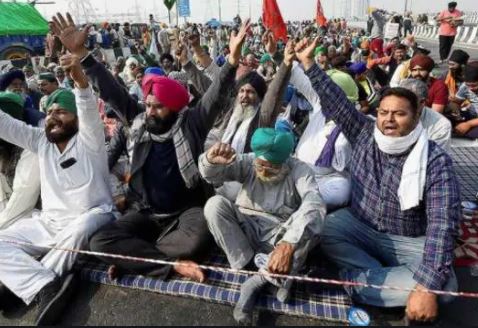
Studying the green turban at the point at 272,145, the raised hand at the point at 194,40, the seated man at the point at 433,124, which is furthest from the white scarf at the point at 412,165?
the raised hand at the point at 194,40

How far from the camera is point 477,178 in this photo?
4.44 metres

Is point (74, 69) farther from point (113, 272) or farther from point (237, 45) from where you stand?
point (113, 272)

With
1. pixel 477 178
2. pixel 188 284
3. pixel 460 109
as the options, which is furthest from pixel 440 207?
pixel 460 109

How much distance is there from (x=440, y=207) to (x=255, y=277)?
1259 mm

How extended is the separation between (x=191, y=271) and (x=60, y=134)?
1528 millimetres

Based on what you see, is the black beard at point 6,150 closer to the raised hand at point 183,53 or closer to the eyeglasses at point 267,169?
the raised hand at point 183,53

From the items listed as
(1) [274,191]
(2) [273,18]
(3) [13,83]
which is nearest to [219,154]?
(1) [274,191]

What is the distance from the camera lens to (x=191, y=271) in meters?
2.75

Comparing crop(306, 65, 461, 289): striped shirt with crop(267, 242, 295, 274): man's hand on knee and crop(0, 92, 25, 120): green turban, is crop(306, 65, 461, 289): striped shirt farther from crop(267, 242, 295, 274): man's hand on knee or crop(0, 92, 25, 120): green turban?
crop(0, 92, 25, 120): green turban

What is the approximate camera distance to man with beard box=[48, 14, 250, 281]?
2902mm

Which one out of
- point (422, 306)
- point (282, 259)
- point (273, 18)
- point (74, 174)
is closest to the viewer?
→ point (422, 306)

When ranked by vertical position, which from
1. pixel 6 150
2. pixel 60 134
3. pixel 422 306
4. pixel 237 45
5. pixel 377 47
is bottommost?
pixel 422 306

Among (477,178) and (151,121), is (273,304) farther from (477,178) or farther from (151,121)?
(477,178)

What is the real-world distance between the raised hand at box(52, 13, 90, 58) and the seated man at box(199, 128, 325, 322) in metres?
1.42
